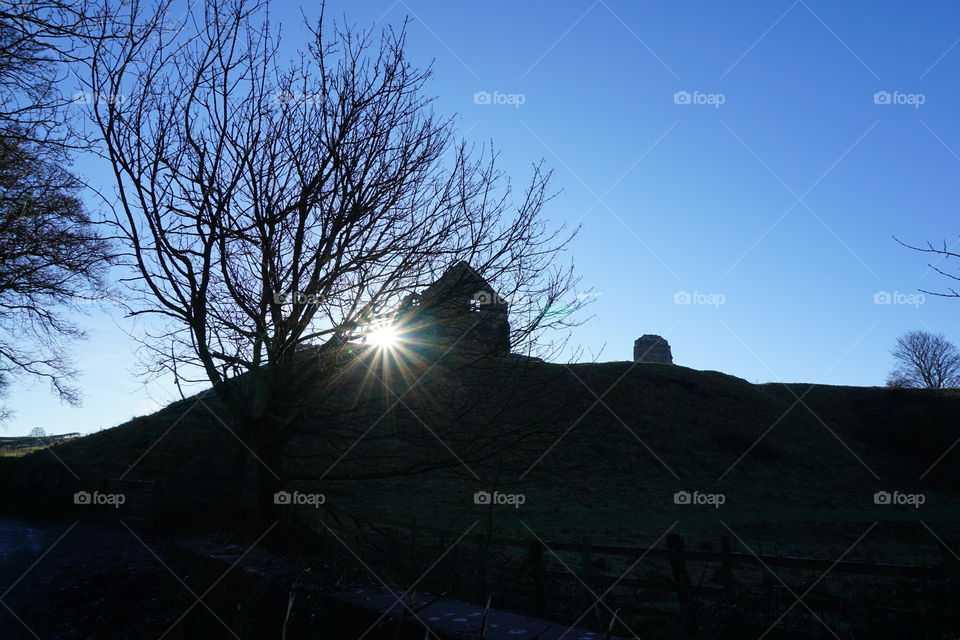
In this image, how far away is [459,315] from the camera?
8836 millimetres

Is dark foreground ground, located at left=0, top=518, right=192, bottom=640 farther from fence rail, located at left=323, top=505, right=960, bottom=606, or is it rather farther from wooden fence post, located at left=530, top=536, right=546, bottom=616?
wooden fence post, located at left=530, top=536, right=546, bottom=616

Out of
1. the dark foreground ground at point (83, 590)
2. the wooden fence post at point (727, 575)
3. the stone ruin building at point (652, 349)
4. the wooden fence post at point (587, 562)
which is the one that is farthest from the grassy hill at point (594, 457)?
the stone ruin building at point (652, 349)

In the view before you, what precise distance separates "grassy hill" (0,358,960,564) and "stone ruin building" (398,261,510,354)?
47 centimetres

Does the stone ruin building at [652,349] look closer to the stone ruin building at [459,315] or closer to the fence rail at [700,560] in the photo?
the fence rail at [700,560]

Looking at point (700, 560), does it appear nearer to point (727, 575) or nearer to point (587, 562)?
point (727, 575)

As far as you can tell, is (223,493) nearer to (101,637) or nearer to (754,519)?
(101,637)

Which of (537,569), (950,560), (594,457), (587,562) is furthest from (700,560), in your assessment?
(594,457)

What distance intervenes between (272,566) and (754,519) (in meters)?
23.3

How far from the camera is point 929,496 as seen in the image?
31.1 m

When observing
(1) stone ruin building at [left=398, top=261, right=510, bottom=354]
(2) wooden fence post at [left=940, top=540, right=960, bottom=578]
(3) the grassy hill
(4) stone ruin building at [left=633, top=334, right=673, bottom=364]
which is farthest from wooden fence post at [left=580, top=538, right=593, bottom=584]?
(4) stone ruin building at [left=633, top=334, right=673, bottom=364]

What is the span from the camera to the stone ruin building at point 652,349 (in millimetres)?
71000

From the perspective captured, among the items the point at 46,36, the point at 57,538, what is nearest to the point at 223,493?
the point at 57,538

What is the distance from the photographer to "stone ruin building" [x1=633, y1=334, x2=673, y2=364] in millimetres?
71000

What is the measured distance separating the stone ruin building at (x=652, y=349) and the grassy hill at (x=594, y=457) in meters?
22.5
